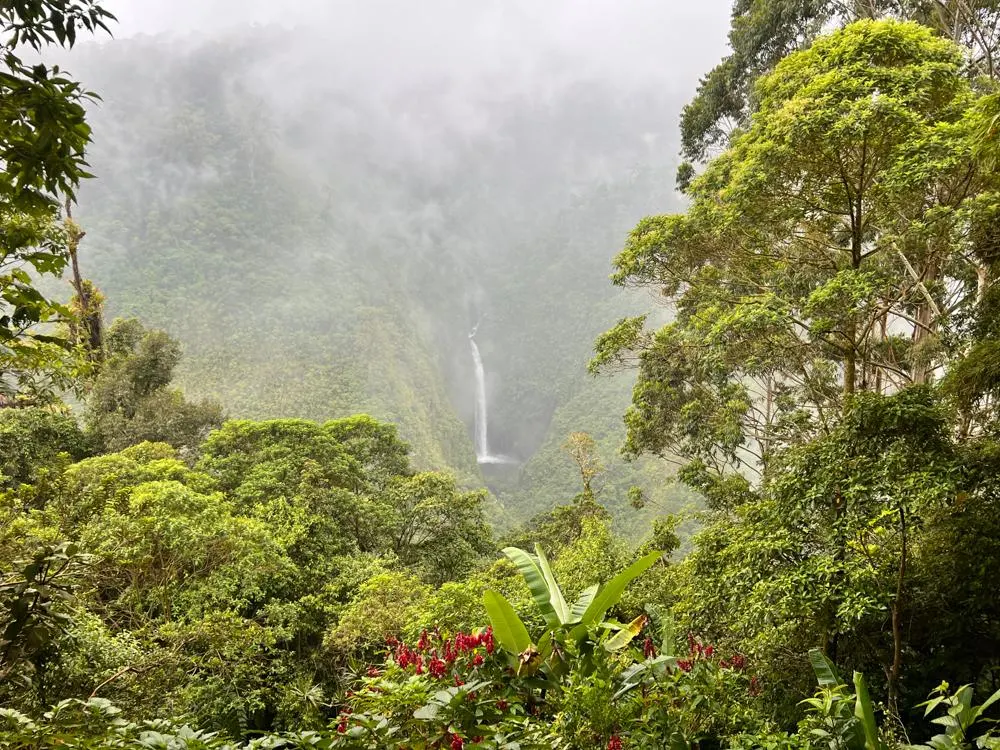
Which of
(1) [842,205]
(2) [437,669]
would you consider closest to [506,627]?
(2) [437,669]

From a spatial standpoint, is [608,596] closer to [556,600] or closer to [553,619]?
[553,619]

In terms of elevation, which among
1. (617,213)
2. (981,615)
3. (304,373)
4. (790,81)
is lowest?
(981,615)

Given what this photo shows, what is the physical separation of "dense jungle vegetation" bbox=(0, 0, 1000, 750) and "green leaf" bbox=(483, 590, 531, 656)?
30 mm

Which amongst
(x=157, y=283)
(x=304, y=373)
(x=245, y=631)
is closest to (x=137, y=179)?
(x=157, y=283)

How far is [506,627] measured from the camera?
9.58 feet

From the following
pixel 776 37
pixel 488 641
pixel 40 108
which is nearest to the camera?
pixel 40 108

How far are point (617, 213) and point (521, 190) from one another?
25.6m

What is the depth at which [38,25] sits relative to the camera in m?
1.60

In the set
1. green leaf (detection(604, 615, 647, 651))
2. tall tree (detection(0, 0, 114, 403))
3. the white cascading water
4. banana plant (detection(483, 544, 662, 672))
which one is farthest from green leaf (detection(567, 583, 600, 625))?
the white cascading water

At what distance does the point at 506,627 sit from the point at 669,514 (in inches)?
280

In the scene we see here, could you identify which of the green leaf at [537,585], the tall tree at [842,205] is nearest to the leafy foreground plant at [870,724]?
the green leaf at [537,585]

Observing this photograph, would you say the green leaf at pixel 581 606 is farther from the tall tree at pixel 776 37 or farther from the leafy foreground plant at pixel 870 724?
the tall tree at pixel 776 37

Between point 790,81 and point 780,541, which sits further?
point 790,81

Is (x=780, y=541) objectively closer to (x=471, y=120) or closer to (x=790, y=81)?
(x=790, y=81)
